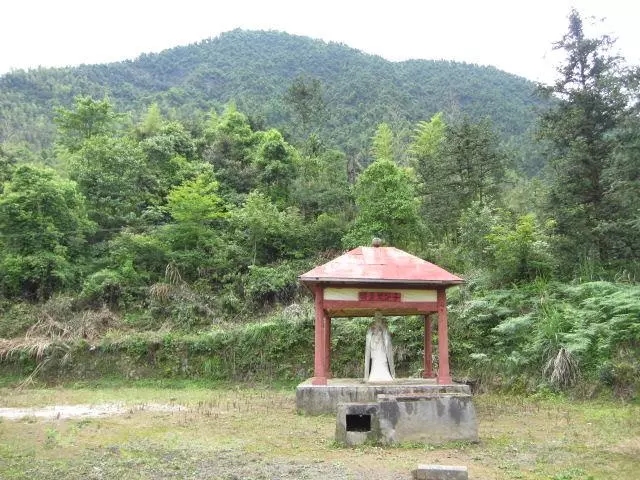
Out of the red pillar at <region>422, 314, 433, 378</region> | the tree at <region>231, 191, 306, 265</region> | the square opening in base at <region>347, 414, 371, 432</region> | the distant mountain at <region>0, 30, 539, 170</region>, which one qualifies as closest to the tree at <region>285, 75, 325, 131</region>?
the distant mountain at <region>0, 30, 539, 170</region>

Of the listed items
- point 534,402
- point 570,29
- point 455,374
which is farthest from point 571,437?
point 570,29

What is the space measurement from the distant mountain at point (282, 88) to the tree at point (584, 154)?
62.3 feet

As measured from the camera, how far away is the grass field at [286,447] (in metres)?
6.10

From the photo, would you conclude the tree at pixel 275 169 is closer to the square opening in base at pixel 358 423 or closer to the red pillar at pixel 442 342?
the red pillar at pixel 442 342

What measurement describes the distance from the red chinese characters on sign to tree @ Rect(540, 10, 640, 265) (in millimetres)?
6632

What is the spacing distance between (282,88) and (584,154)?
133ft

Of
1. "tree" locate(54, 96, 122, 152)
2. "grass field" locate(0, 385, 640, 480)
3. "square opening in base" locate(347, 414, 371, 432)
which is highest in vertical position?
"tree" locate(54, 96, 122, 152)

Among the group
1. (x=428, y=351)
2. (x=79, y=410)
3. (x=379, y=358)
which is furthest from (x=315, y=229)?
(x=79, y=410)

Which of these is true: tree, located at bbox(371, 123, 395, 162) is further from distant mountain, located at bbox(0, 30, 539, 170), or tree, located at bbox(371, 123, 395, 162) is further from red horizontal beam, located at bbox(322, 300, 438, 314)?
red horizontal beam, located at bbox(322, 300, 438, 314)

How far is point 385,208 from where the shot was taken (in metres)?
18.8

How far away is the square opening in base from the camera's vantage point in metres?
7.76

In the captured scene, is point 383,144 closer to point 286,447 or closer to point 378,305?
point 378,305

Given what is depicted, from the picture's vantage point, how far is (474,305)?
14789mm

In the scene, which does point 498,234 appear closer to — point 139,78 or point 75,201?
point 75,201
